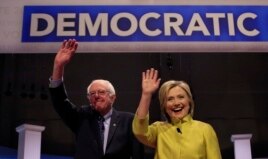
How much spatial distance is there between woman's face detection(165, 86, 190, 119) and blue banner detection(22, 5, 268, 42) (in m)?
1.02

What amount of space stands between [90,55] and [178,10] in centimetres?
456

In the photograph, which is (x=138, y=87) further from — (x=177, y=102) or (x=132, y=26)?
(x=177, y=102)

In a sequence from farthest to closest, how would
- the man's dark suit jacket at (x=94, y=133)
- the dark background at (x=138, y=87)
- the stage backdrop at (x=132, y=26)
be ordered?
the dark background at (x=138, y=87), the stage backdrop at (x=132, y=26), the man's dark suit jacket at (x=94, y=133)

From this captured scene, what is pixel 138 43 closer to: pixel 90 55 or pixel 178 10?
pixel 178 10

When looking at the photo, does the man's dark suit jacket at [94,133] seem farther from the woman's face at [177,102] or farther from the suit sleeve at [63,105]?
the woman's face at [177,102]

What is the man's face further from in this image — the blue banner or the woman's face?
the blue banner

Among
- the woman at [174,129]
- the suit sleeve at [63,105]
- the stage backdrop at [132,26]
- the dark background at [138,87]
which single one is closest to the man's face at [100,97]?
the suit sleeve at [63,105]

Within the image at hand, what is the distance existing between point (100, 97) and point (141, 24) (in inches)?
34.7

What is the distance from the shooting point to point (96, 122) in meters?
2.11

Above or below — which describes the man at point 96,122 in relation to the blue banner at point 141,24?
below

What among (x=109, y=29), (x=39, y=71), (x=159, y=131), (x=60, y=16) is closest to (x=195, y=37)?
(x=109, y=29)

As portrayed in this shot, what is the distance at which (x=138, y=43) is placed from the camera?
2.79 meters

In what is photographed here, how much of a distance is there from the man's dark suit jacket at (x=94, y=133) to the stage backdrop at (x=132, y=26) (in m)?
Answer: 0.71

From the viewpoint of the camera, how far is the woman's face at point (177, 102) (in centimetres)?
180
